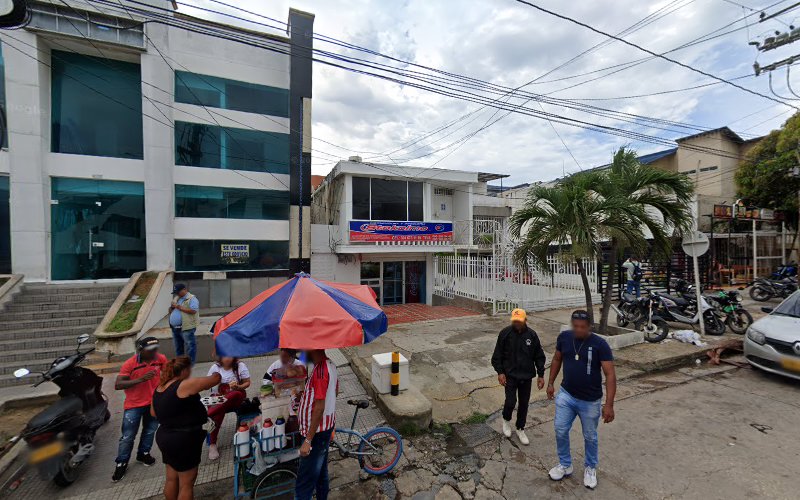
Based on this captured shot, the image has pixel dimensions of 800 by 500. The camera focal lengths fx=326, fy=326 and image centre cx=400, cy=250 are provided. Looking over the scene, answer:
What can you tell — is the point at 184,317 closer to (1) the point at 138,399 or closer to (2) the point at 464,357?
(1) the point at 138,399

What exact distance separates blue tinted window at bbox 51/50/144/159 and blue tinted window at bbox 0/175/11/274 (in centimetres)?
162

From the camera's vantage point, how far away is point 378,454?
144 inches

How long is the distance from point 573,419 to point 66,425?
521 cm

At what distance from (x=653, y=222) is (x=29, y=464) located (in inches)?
385

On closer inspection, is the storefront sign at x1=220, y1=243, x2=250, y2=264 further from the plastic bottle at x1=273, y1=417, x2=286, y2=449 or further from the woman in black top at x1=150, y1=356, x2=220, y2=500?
the plastic bottle at x1=273, y1=417, x2=286, y2=449

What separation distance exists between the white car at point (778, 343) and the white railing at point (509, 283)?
4431 millimetres

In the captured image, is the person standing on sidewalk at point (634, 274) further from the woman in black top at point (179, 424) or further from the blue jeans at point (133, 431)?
the blue jeans at point (133, 431)

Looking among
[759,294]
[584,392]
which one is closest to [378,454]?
[584,392]

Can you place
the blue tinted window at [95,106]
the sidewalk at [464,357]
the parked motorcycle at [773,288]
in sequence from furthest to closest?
the parked motorcycle at [773,288], the blue tinted window at [95,106], the sidewalk at [464,357]

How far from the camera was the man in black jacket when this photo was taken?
383 cm

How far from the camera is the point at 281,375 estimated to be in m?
3.40

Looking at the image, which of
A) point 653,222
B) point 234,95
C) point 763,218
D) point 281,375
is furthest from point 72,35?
point 763,218

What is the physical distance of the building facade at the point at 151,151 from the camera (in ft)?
31.3

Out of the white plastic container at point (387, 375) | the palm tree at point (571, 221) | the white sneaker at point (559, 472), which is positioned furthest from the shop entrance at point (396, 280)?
the white sneaker at point (559, 472)
